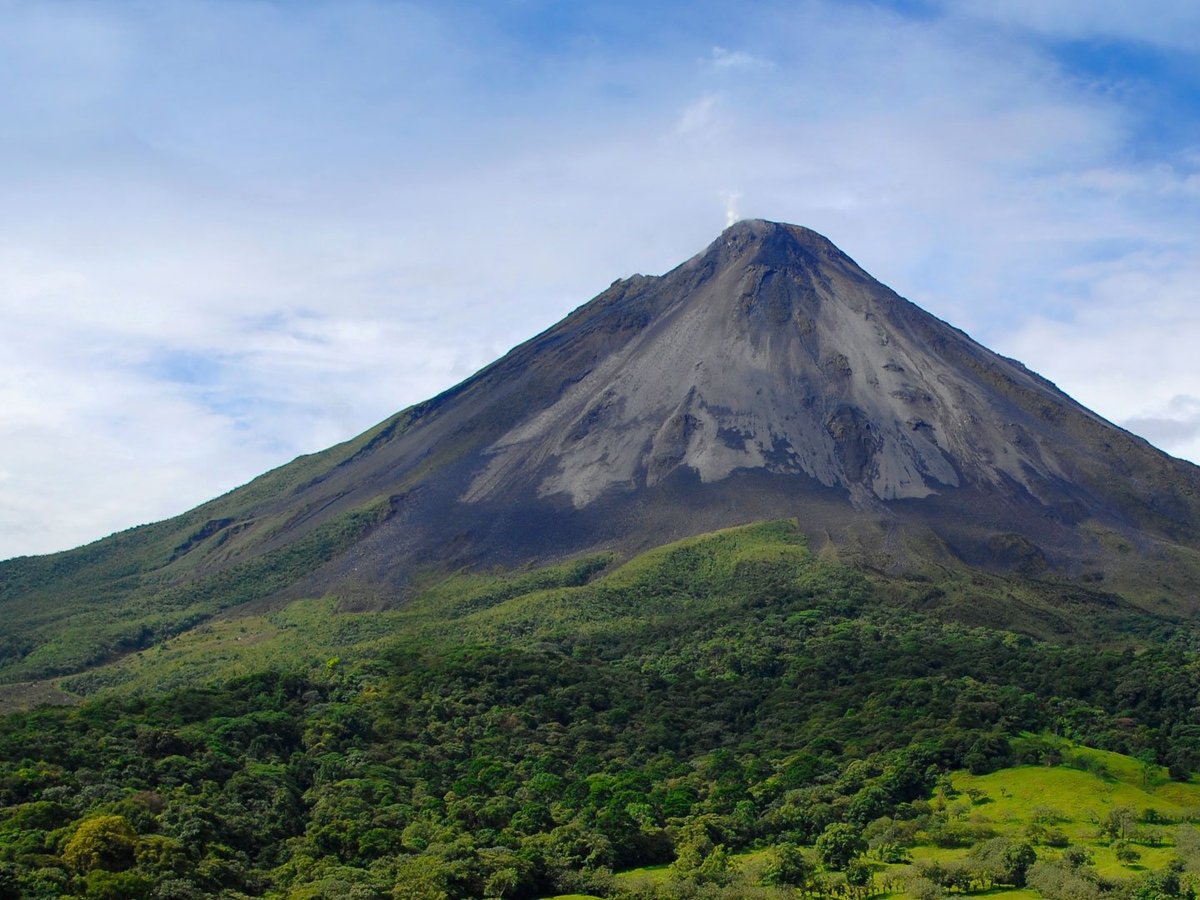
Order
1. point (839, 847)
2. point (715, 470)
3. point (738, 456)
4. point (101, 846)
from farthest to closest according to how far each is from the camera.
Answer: point (738, 456) < point (715, 470) < point (839, 847) < point (101, 846)

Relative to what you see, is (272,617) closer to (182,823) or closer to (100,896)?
(182,823)

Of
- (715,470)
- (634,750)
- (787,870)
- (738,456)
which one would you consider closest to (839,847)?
(787,870)

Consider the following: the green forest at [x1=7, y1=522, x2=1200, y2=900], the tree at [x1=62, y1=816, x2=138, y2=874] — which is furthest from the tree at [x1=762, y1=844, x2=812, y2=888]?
the tree at [x1=62, y1=816, x2=138, y2=874]

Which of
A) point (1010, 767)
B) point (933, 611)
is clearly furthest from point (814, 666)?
point (1010, 767)

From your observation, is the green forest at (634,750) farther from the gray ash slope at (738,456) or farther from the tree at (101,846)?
the gray ash slope at (738,456)

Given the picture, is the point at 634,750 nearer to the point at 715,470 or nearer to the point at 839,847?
the point at 839,847

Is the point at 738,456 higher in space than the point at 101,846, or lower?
higher

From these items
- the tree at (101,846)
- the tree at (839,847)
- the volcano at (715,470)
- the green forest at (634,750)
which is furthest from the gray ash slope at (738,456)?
the tree at (101,846)
